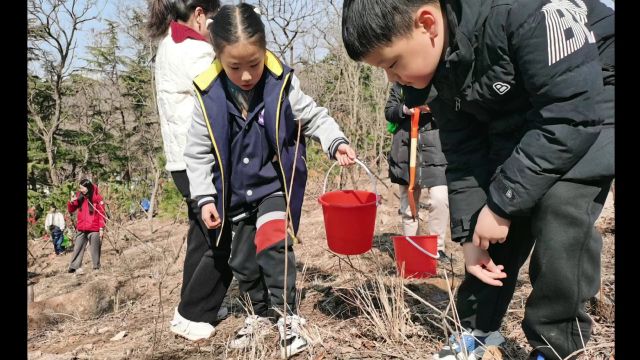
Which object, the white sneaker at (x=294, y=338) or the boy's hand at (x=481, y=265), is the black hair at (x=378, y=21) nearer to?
the boy's hand at (x=481, y=265)

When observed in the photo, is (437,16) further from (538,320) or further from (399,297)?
(399,297)

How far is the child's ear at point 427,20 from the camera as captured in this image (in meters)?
1.32

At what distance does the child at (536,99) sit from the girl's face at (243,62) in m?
0.74

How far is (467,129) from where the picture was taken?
1.66 meters

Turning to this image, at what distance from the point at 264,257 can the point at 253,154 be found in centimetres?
52

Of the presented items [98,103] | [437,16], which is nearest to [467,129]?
[437,16]

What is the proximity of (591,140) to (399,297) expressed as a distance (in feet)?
3.62

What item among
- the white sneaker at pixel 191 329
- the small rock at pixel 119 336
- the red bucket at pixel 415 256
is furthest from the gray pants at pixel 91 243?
the red bucket at pixel 415 256

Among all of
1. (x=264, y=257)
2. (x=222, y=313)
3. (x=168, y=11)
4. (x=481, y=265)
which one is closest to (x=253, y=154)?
(x=264, y=257)

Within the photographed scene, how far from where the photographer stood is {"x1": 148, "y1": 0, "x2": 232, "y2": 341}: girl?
2381 mm

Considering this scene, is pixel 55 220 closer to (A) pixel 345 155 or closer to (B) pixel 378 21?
(A) pixel 345 155

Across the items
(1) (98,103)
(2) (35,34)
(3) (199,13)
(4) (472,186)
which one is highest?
(2) (35,34)

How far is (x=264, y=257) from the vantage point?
7.09ft

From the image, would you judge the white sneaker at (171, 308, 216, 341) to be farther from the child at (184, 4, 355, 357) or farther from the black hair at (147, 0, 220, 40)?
the black hair at (147, 0, 220, 40)
